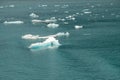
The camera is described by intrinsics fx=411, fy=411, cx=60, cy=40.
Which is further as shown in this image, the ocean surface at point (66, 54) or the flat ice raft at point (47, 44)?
the flat ice raft at point (47, 44)

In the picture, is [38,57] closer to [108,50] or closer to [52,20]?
[108,50]

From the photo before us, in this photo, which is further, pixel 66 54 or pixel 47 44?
pixel 47 44

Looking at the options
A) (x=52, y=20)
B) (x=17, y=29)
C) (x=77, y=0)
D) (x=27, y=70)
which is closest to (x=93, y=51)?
(x=27, y=70)

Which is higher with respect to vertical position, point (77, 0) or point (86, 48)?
point (86, 48)

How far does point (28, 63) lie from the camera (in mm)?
29531

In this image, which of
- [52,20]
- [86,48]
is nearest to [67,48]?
[86,48]

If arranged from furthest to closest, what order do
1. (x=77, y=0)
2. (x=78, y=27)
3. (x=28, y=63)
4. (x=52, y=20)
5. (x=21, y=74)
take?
(x=77, y=0)
(x=52, y=20)
(x=78, y=27)
(x=28, y=63)
(x=21, y=74)

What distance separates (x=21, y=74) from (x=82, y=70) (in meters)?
4.04

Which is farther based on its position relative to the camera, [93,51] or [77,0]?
[77,0]

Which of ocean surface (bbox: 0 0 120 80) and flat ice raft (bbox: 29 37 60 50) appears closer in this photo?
ocean surface (bbox: 0 0 120 80)

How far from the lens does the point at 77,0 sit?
95.5 m

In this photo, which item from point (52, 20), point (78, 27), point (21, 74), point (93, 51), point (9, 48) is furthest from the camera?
point (52, 20)

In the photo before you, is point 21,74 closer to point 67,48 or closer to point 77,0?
point 67,48

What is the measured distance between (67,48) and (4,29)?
49.5 feet
